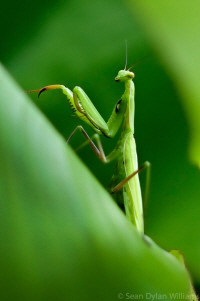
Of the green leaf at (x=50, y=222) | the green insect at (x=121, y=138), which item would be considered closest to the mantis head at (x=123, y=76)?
the green insect at (x=121, y=138)

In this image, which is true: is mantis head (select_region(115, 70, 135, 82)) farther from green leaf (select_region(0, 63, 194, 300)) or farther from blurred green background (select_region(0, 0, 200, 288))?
green leaf (select_region(0, 63, 194, 300))

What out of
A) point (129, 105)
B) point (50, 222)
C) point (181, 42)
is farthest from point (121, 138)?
point (50, 222)

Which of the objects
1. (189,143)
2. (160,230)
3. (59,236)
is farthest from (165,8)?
(59,236)

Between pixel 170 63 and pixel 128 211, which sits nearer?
pixel 170 63

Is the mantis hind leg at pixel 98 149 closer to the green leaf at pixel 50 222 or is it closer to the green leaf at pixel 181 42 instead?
the green leaf at pixel 181 42

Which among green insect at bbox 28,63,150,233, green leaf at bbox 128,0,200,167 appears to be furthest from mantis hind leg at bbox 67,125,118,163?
green leaf at bbox 128,0,200,167

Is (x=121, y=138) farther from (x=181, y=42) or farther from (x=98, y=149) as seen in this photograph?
(x=181, y=42)

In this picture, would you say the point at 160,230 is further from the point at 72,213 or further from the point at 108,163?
the point at 72,213
